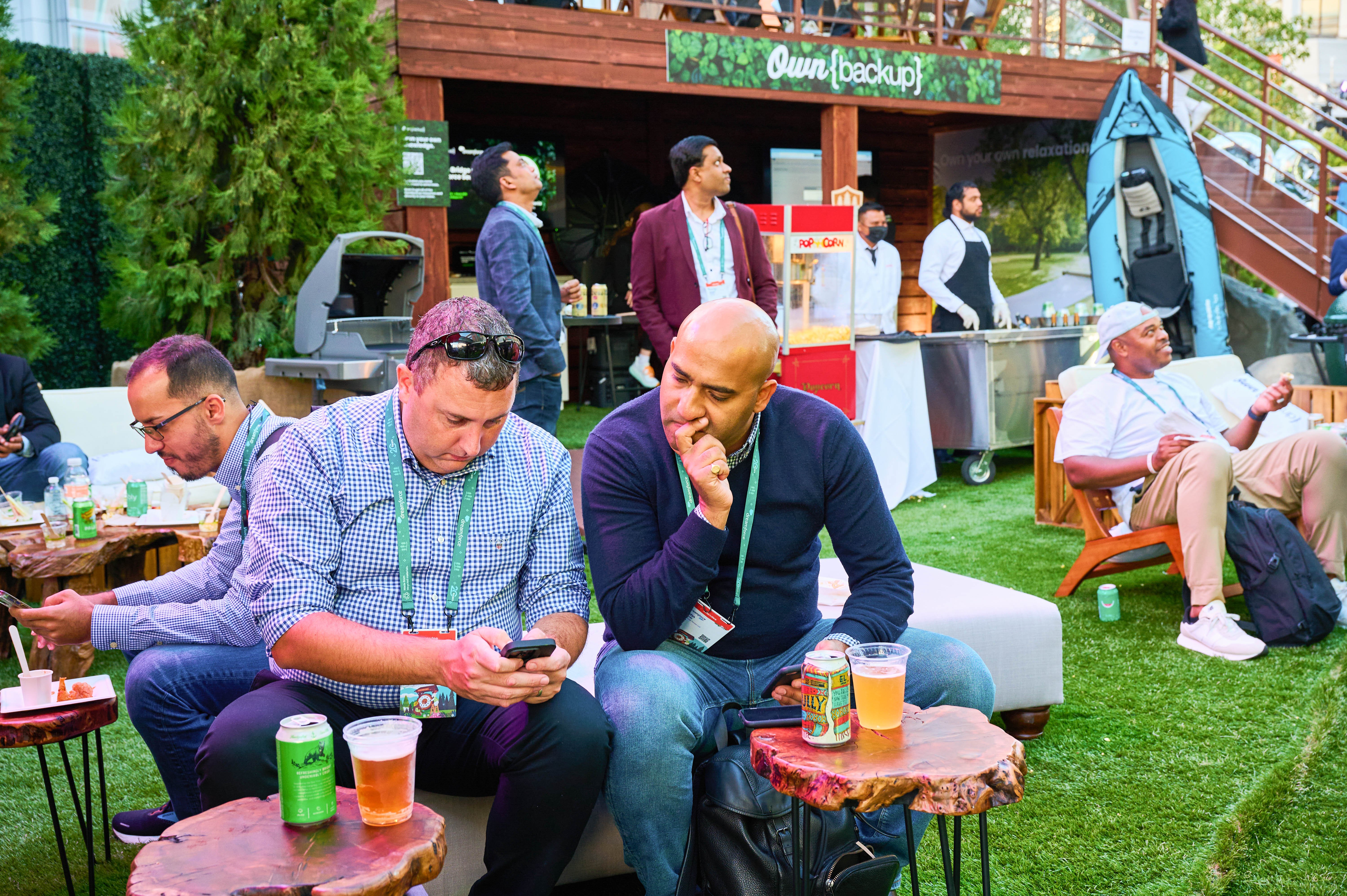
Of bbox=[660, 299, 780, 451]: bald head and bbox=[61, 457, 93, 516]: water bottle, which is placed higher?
bbox=[660, 299, 780, 451]: bald head

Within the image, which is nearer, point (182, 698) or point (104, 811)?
point (182, 698)

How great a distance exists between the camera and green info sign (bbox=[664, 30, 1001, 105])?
8656mm

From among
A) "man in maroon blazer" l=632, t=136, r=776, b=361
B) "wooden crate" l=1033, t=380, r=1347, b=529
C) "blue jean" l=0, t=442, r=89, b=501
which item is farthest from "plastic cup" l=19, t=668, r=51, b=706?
"wooden crate" l=1033, t=380, r=1347, b=529

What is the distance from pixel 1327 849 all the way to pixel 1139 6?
Answer: 11.0 m

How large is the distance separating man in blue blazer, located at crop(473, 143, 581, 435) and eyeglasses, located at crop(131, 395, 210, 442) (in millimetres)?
1985

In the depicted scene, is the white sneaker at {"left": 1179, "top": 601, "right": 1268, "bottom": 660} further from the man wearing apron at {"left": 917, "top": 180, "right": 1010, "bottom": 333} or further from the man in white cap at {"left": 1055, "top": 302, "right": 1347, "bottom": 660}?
the man wearing apron at {"left": 917, "top": 180, "right": 1010, "bottom": 333}

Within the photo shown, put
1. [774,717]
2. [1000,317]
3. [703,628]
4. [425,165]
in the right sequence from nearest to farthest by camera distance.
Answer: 1. [774,717]
2. [703,628]
3. [425,165]
4. [1000,317]

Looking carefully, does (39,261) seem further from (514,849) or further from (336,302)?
(514,849)

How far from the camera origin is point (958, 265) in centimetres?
800

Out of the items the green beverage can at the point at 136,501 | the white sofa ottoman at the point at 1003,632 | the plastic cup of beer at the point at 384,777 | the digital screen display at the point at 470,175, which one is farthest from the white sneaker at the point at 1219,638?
the digital screen display at the point at 470,175

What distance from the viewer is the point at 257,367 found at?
6.45 metres

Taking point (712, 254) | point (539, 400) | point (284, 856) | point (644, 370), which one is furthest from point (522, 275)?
point (644, 370)

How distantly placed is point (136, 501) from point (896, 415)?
4.45 metres

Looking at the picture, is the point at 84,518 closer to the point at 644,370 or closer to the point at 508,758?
the point at 508,758
